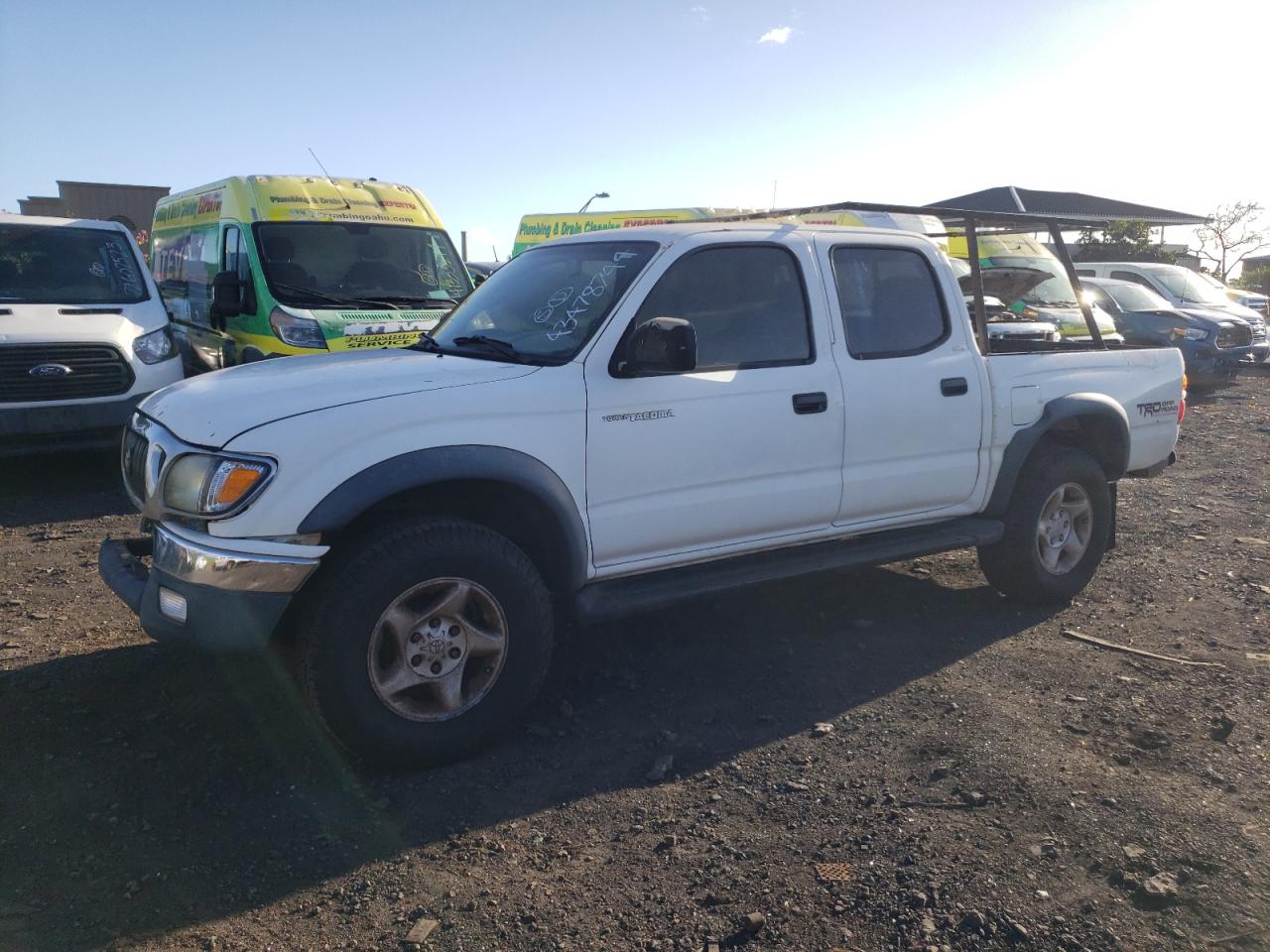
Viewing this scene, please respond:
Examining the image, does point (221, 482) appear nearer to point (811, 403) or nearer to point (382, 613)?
point (382, 613)

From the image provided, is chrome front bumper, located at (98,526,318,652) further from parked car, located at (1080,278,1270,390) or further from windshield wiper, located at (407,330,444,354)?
parked car, located at (1080,278,1270,390)

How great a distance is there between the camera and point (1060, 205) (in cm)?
3594

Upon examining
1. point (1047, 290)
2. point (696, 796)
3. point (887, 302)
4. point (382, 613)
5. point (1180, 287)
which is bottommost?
point (696, 796)

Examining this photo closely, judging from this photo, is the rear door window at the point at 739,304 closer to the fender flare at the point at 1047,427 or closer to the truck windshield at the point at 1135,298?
the fender flare at the point at 1047,427

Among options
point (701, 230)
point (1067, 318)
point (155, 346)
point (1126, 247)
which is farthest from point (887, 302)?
point (1126, 247)

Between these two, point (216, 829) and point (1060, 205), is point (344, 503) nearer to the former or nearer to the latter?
point (216, 829)

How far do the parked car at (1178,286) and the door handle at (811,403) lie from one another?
12876 millimetres

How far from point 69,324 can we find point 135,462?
429 centimetres

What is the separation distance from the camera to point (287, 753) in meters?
3.61

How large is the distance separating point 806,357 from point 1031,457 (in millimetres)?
1625

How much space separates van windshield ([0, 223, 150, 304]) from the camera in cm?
759

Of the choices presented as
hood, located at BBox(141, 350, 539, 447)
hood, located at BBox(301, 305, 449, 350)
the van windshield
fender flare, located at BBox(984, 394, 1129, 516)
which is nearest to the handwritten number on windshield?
hood, located at BBox(141, 350, 539, 447)

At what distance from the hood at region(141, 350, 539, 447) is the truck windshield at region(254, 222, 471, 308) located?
4.42 meters

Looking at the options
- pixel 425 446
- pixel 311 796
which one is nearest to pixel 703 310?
pixel 425 446
